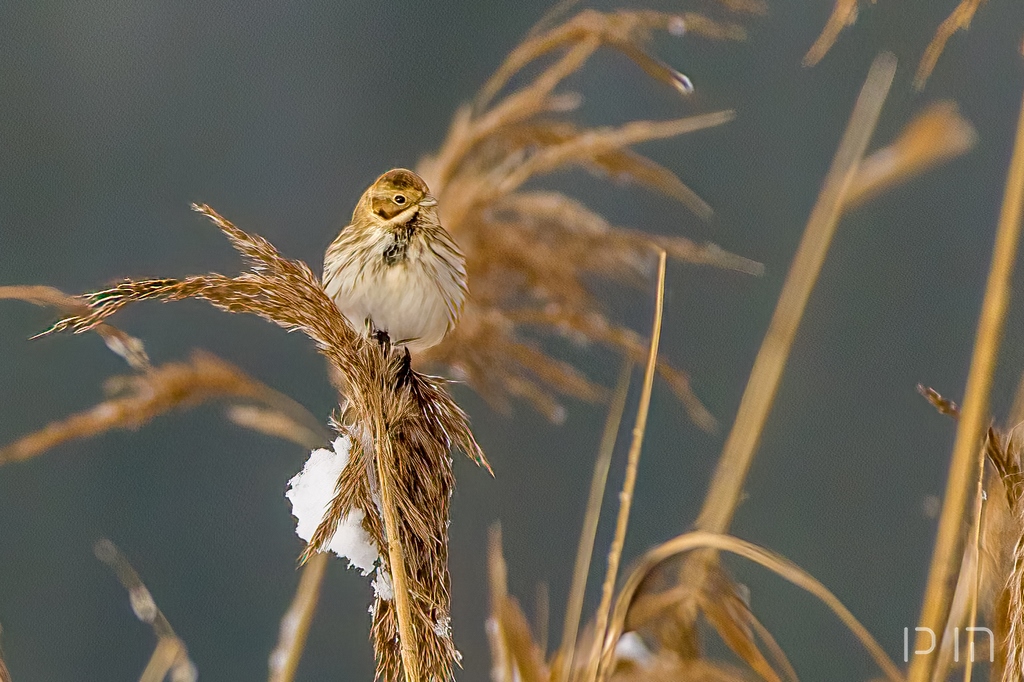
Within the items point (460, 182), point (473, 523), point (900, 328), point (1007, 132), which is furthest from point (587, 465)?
point (1007, 132)

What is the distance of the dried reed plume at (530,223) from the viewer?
2.03 feet

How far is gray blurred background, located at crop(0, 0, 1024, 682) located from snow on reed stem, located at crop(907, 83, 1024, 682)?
51 cm

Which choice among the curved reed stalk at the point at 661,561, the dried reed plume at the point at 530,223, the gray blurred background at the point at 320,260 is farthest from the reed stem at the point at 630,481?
the gray blurred background at the point at 320,260

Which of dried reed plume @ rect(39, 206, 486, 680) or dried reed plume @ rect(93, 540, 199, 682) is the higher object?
dried reed plume @ rect(39, 206, 486, 680)

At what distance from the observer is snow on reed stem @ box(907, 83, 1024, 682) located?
1.34 ft

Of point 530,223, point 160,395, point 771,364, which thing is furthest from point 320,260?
point 771,364

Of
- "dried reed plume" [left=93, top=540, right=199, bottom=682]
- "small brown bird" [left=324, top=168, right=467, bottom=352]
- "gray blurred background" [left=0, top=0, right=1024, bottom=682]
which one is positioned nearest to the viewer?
"small brown bird" [left=324, top=168, right=467, bottom=352]

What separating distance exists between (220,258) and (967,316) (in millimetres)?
896

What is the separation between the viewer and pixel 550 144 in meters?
0.67

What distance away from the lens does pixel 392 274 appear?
0.47m

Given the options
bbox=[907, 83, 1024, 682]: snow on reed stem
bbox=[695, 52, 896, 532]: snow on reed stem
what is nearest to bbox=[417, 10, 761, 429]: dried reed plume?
bbox=[695, 52, 896, 532]: snow on reed stem

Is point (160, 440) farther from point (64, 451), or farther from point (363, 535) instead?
point (363, 535)

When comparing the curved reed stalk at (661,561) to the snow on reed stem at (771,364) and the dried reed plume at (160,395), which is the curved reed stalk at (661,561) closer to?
the snow on reed stem at (771,364)

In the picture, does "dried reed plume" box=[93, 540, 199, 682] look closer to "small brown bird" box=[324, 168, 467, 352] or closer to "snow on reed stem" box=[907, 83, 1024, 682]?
"small brown bird" box=[324, 168, 467, 352]
